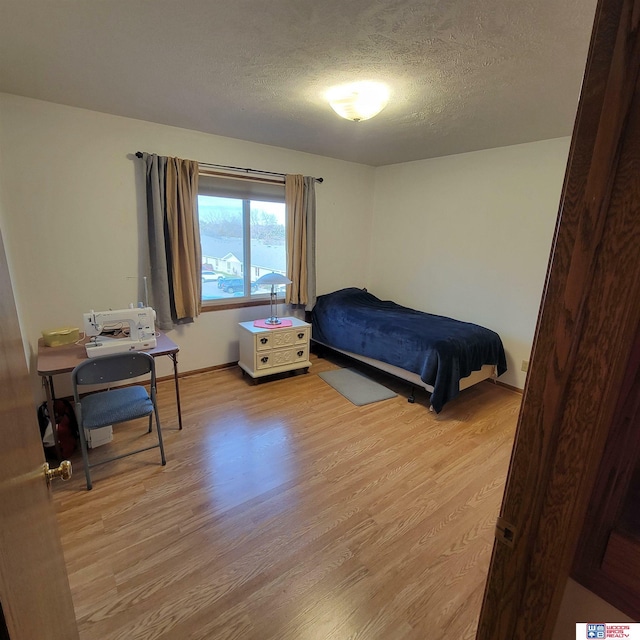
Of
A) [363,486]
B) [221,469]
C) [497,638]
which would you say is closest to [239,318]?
[221,469]

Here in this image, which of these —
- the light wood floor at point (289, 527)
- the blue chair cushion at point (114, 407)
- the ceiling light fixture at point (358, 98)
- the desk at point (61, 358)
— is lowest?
the light wood floor at point (289, 527)

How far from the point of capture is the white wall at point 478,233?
3027 millimetres

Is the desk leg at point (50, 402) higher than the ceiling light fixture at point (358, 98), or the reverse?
the ceiling light fixture at point (358, 98)

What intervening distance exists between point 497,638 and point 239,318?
3.34m

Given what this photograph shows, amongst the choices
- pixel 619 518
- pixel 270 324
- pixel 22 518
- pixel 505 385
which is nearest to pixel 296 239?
pixel 270 324

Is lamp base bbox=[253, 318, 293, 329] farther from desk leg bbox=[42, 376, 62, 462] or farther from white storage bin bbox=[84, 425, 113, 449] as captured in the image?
desk leg bbox=[42, 376, 62, 462]

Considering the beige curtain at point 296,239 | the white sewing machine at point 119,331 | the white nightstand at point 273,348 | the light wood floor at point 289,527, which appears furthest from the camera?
the beige curtain at point 296,239

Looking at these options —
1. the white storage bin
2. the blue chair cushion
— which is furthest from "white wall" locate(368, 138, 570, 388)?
the white storage bin

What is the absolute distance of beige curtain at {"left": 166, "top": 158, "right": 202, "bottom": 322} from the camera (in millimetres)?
2920

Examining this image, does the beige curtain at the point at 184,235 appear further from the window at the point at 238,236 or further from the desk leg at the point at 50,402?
the desk leg at the point at 50,402

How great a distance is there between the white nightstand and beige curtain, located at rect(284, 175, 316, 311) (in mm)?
477

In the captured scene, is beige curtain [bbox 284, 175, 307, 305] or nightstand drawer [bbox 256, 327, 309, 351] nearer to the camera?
nightstand drawer [bbox 256, 327, 309, 351]

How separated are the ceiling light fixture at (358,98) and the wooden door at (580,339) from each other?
1.81 m

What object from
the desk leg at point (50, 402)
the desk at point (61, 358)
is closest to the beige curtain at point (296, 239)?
the desk at point (61, 358)
